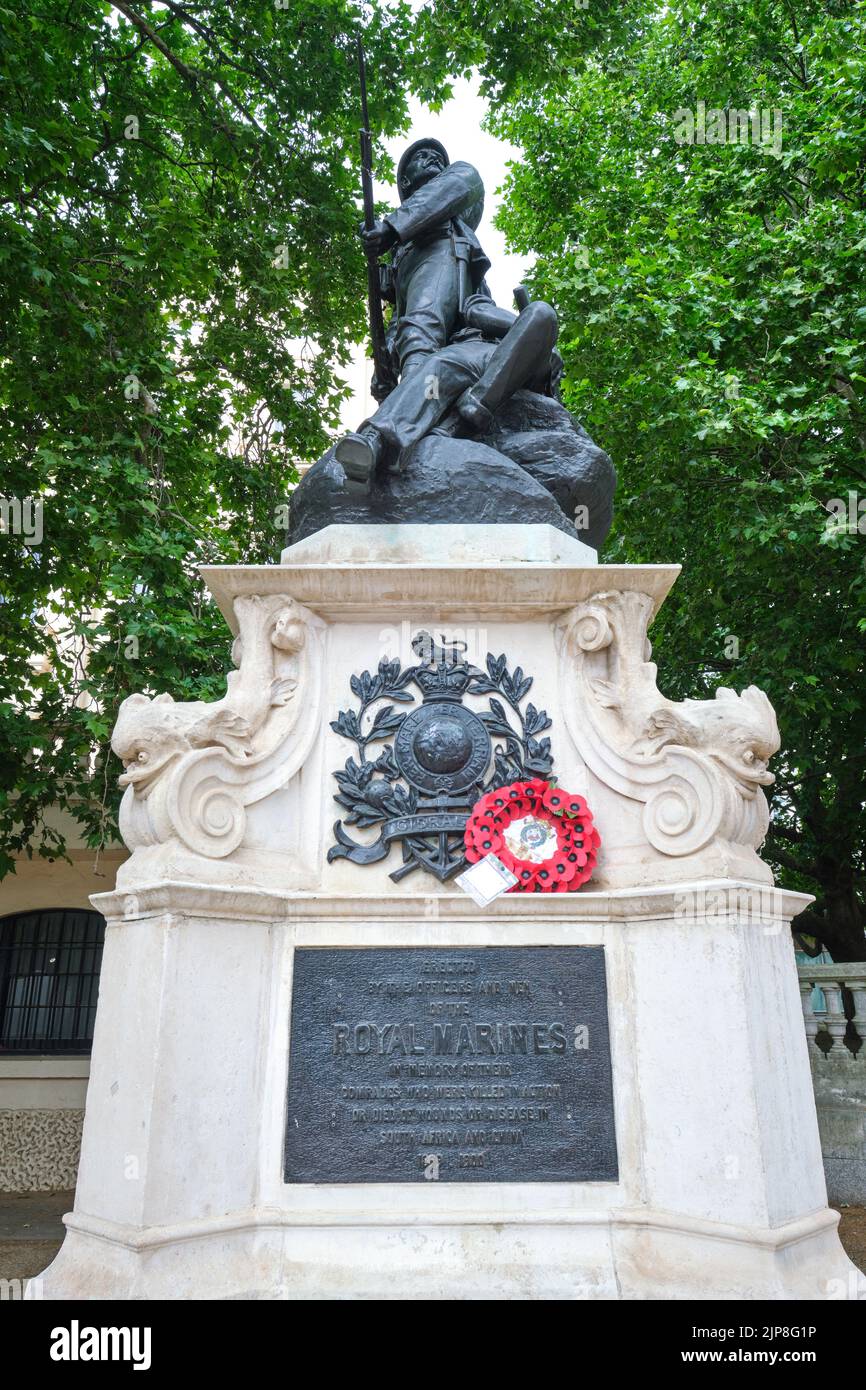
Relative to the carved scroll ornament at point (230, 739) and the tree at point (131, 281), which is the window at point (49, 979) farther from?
the carved scroll ornament at point (230, 739)

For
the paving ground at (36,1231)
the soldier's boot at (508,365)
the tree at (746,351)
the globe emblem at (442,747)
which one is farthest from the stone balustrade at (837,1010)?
the soldier's boot at (508,365)

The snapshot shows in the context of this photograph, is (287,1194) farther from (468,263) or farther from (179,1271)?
(468,263)

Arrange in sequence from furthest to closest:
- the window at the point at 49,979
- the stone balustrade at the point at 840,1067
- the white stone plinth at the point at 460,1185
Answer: the window at the point at 49,979, the stone balustrade at the point at 840,1067, the white stone plinth at the point at 460,1185

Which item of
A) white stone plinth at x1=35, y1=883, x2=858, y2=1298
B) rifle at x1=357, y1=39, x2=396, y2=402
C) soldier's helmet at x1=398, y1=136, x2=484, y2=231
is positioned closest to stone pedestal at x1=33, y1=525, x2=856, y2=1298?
white stone plinth at x1=35, y1=883, x2=858, y2=1298

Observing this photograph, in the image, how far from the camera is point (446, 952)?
12.9 ft

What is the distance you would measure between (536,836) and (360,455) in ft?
6.53

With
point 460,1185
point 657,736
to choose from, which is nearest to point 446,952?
point 460,1185

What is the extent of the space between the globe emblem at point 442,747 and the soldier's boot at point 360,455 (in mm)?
1319

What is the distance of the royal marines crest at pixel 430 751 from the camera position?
163 inches

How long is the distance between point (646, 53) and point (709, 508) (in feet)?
28.7

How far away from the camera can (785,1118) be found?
3617mm

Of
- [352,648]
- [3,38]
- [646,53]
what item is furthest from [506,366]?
[646,53]

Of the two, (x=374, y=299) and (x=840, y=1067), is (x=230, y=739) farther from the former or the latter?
(x=840, y=1067)

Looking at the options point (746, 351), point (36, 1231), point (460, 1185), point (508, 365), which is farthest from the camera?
point (746, 351)
